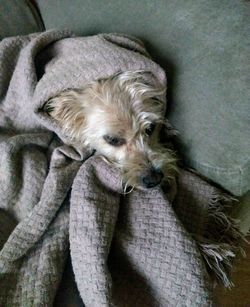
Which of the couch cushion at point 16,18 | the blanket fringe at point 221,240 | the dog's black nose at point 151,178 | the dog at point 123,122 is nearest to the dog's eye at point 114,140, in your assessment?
the dog at point 123,122

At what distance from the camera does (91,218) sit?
35.5 inches

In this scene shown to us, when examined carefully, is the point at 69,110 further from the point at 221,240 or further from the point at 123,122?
the point at 221,240

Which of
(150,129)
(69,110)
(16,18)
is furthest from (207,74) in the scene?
(16,18)

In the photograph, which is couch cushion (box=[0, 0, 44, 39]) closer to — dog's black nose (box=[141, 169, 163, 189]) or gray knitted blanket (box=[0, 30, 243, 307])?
gray knitted blanket (box=[0, 30, 243, 307])

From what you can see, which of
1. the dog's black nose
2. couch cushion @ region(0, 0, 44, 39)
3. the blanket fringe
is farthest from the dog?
couch cushion @ region(0, 0, 44, 39)

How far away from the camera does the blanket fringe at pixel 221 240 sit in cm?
92

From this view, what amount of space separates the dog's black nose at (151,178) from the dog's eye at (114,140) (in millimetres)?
141

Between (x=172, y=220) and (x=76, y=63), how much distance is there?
0.52 m

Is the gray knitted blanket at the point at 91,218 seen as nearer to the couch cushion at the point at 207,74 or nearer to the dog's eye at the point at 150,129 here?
the couch cushion at the point at 207,74

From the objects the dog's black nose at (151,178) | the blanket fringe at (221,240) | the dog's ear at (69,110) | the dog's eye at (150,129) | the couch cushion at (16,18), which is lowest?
the blanket fringe at (221,240)

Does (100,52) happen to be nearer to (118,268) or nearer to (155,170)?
(155,170)

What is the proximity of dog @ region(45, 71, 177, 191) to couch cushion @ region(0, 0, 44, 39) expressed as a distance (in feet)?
1.56

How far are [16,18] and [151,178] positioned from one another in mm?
856

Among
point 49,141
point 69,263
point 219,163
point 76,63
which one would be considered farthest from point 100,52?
point 69,263
